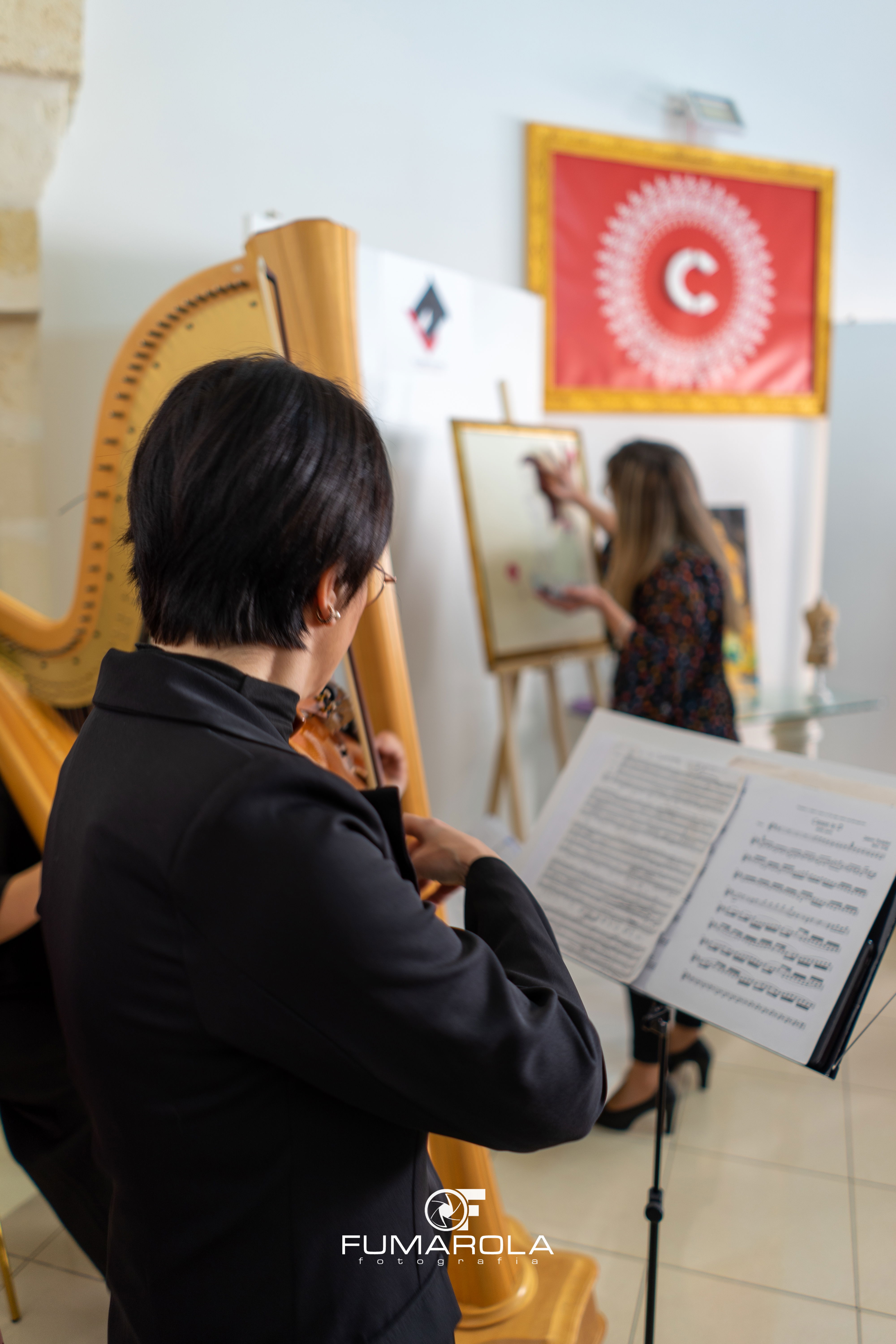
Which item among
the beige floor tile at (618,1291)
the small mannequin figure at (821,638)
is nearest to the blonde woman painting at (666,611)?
the beige floor tile at (618,1291)

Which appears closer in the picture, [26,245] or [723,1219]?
[723,1219]

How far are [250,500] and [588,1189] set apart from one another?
172cm

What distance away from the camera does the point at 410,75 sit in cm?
262

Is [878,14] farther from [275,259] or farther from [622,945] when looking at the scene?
[622,945]

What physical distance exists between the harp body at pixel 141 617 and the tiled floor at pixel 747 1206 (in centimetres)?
33

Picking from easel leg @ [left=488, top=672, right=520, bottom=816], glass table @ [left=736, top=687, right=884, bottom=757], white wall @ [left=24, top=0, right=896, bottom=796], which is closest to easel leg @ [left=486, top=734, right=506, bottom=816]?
easel leg @ [left=488, top=672, right=520, bottom=816]

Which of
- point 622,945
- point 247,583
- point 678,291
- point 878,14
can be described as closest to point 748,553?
point 678,291

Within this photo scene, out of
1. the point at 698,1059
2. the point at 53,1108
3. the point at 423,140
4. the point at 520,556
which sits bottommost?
the point at 698,1059

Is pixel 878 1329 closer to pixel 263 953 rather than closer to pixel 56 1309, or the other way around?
pixel 56 1309

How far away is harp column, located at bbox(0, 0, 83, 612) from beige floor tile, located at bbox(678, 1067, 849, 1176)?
1.93m

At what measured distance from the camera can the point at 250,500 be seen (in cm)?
64

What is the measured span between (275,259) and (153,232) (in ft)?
4.84

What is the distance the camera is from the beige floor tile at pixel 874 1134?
75.5 inches

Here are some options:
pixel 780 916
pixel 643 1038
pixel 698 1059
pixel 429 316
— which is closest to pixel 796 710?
pixel 698 1059
